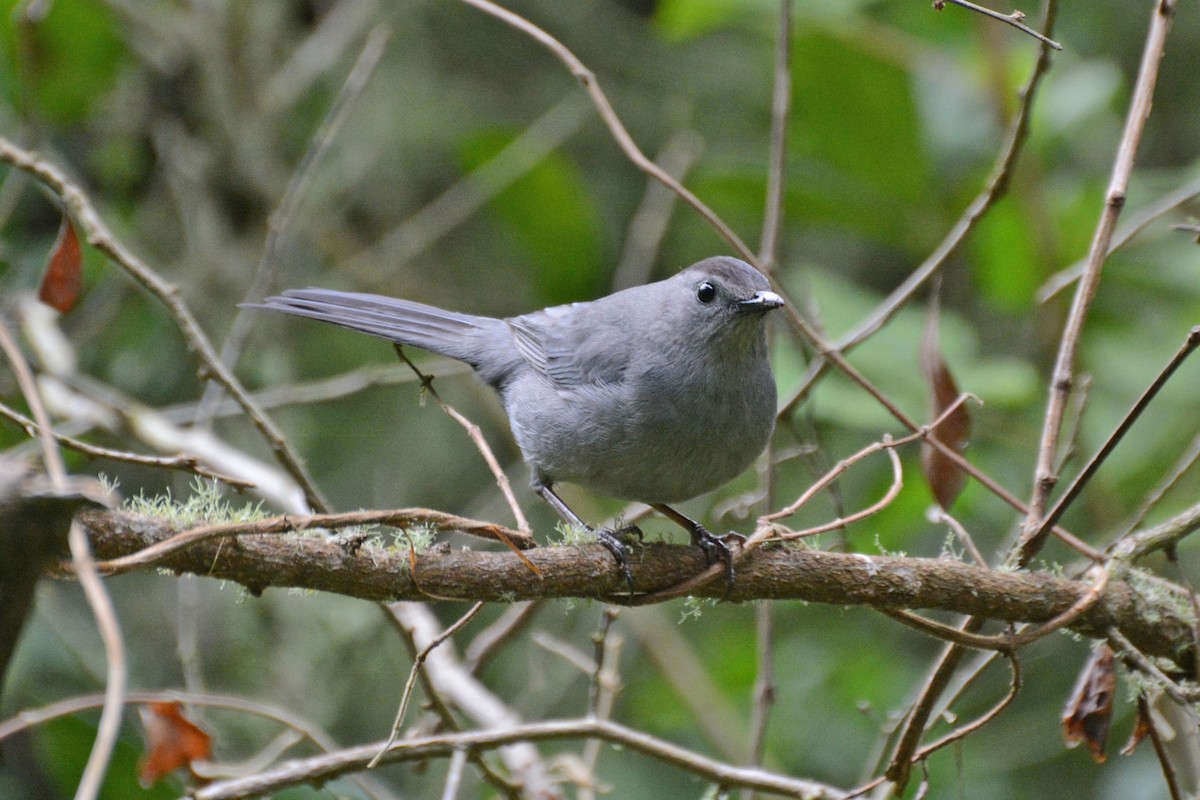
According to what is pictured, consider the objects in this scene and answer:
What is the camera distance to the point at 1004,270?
5117 mm

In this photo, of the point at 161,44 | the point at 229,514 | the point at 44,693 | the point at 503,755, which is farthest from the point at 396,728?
the point at 161,44

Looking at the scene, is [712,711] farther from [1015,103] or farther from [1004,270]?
[1015,103]

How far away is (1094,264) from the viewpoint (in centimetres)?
288

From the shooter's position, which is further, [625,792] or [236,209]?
[236,209]

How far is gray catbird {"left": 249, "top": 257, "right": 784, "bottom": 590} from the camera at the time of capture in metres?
3.42

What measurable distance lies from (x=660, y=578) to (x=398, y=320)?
176cm

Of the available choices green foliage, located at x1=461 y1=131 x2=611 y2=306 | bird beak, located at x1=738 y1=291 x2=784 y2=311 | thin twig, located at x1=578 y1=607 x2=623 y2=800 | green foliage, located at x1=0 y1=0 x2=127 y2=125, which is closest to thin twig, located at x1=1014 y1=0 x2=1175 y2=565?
bird beak, located at x1=738 y1=291 x2=784 y2=311

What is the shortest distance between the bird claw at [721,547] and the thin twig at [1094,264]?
0.72 metres

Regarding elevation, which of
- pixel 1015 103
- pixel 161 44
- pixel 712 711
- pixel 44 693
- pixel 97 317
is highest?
pixel 1015 103

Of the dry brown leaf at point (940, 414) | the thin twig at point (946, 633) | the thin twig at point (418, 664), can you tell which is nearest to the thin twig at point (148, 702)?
the thin twig at point (418, 664)

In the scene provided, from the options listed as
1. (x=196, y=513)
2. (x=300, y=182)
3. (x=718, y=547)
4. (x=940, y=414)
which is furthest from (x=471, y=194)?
(x=196, y=513)

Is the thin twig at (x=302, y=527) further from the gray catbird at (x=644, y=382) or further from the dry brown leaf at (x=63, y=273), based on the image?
the dry brown leaf at (x=63, y=273)

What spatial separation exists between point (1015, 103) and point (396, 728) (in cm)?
428

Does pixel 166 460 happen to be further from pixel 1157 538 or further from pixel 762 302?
pixel 1157 538
